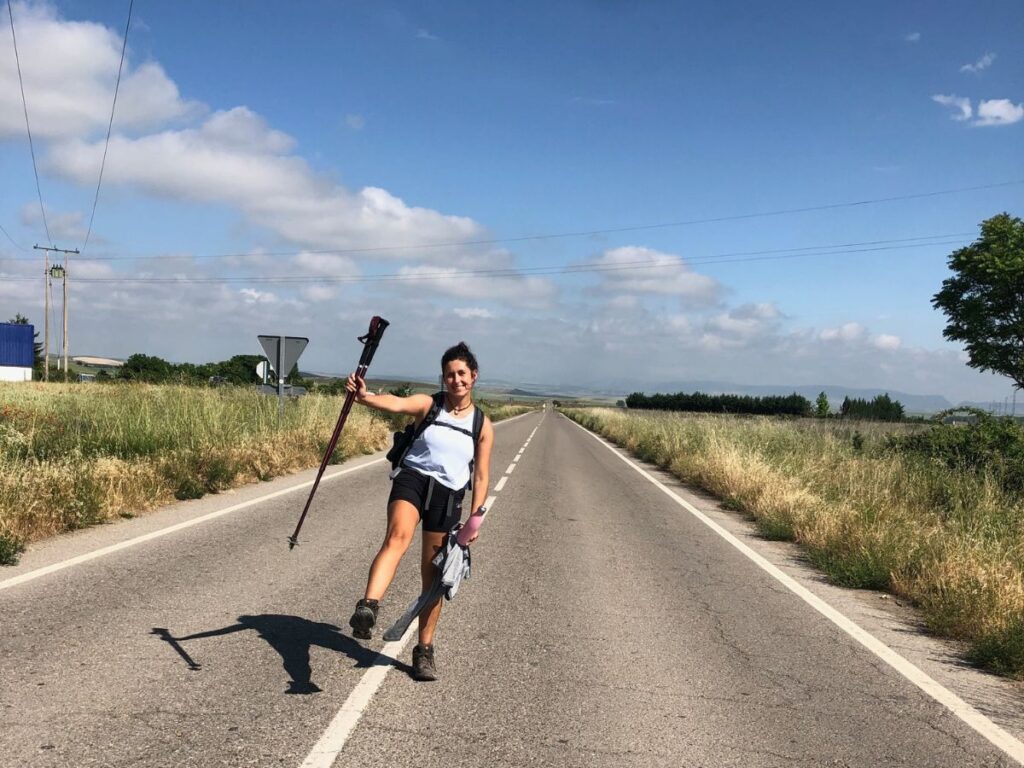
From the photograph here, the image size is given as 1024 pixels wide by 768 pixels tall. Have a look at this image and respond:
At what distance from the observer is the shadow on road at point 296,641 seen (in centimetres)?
445

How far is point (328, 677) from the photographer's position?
4.38 meters

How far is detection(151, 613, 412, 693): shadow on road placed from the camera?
175 inches

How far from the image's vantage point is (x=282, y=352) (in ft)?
61.3

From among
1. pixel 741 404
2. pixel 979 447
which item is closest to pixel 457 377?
pixel 979 447

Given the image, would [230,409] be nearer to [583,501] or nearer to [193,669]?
[583,501]

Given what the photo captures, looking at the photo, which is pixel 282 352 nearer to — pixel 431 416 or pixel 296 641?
pixel 296 641

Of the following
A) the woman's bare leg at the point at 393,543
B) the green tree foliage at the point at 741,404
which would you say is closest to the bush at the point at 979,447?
the woman's bare leg at the point at 393,543

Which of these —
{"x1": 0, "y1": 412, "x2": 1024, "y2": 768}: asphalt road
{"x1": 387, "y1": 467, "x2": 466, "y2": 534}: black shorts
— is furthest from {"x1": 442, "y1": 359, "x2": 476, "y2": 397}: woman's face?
{"x1": 0, "y1": 412, "x2": 1024, "y2": 768}: asphalt road

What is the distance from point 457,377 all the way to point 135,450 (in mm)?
10020

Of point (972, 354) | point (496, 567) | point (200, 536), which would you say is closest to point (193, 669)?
point (496, 567)

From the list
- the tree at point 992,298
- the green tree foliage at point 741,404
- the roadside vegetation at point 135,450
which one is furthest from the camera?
the green tree foliage at point 741,404

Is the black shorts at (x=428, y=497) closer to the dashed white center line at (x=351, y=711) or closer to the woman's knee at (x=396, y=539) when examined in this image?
the woman's knee at (x=396, y=539)

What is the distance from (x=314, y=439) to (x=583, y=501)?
25.8ft

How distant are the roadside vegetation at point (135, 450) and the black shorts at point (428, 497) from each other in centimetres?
473
